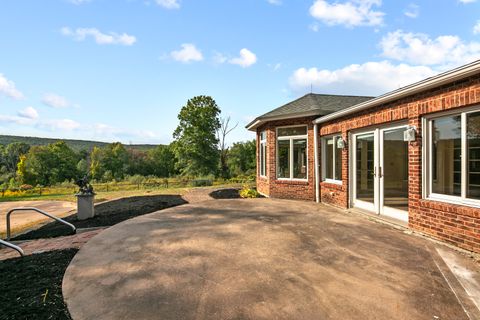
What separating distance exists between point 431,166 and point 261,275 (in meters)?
4.17

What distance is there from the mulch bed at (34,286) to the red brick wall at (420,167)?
5631 mm

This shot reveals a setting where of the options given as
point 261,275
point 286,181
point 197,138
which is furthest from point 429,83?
point 197,138

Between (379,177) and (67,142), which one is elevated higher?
(67,142)

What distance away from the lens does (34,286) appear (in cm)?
304

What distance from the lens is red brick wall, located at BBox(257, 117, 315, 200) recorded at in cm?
971

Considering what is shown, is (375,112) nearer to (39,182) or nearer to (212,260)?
(212,260)

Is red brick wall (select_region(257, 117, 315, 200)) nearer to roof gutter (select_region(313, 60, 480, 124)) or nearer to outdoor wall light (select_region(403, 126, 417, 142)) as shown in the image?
roof gutter (select_region(313, 60, 480, 124))

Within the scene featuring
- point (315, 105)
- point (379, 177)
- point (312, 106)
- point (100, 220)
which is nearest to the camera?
point (379, 177)

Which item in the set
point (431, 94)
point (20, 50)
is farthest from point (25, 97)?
point (431, 94)

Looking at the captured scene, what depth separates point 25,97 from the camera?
1753cm

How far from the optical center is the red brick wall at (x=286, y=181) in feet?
31.9

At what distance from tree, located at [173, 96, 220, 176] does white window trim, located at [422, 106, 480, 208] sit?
25979 mm

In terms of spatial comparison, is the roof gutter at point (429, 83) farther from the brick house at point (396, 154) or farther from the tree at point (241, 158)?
the tree at point (241, 158)

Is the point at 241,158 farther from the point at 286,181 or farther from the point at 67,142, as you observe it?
the point at 67,142
